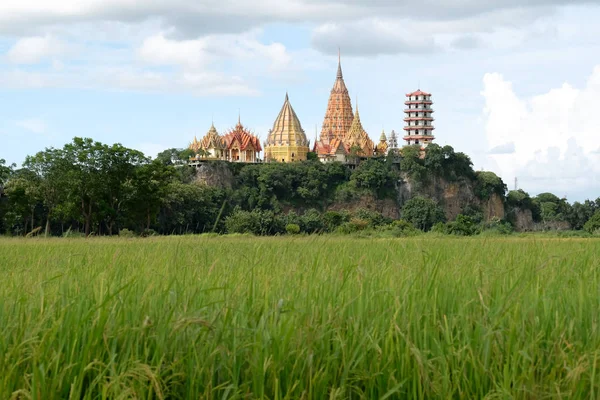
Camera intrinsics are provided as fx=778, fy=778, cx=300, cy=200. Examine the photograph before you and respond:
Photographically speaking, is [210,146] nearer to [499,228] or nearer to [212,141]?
[212,141]

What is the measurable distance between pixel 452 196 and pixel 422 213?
9042mm

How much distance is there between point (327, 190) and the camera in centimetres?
7381

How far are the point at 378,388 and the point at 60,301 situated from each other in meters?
1.54

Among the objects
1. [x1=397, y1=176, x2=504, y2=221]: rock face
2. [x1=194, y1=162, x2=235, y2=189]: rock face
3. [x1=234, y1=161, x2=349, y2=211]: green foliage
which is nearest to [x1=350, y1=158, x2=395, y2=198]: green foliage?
[x1=397, y1=176, x2=504, y2=221]: rock face

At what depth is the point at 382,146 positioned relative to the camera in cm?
8500

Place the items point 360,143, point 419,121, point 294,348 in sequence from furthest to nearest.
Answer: point 419,121 → point 360,143 → point 294,348

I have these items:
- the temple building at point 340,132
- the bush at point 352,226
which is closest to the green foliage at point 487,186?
the temple building at point 340,132

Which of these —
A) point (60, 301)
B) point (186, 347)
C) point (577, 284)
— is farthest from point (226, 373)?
point (577, 284)

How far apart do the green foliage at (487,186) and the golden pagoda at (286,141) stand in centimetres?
1814

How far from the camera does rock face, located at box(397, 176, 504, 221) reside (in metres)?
77.1

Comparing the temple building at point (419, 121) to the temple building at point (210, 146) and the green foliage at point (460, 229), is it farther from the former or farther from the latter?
the green foliage at point (460, 229)

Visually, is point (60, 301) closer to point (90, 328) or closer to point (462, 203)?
point (90, 328)

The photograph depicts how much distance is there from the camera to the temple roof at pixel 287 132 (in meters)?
81.7

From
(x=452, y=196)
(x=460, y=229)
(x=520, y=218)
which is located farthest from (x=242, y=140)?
(x=460, y=229)
